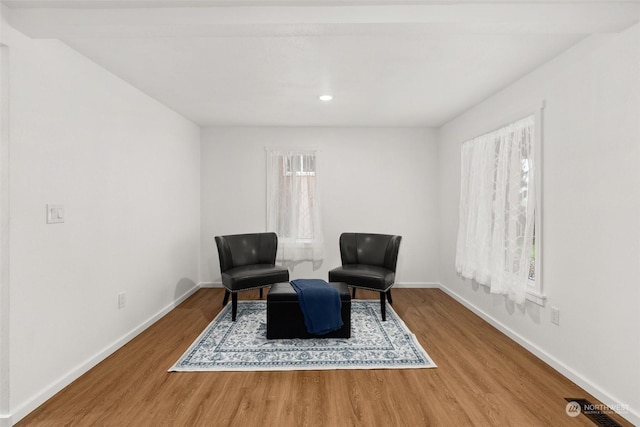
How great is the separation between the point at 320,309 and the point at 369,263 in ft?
5.18

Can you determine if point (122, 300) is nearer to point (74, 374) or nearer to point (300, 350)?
point (74, 374)

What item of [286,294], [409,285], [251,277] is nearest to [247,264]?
[251,277]

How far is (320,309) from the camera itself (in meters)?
3.12

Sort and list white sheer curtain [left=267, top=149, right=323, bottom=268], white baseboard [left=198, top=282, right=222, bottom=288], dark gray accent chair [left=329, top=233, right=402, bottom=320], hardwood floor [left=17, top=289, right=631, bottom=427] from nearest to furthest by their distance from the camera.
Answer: hardwood floor [left=17, top=289, right=631, bottom=427]
dark gray accent chair [left=329, top=233, right=402, bottom=320]
white sheer curtain [left=267, top=149, right=323, bottom=268]
white baseboard [left=198, top=282, right=222, bottom=288]

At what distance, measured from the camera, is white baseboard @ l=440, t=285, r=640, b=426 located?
2070mm

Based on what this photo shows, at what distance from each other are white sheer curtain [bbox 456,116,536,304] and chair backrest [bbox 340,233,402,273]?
97cm

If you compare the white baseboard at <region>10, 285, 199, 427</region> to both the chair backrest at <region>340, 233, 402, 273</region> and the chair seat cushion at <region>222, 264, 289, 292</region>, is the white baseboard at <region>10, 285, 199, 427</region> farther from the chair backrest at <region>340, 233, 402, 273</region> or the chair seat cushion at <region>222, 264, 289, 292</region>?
the chair backrest at <region>340, 233, 402, 273</region>

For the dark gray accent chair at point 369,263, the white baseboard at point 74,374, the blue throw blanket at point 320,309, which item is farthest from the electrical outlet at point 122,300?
the dark gray accent chair at point 369,263

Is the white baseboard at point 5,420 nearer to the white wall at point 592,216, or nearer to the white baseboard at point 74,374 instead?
the white baseboard at point 74,374

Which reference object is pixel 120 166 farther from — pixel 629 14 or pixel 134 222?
pixel 629 14

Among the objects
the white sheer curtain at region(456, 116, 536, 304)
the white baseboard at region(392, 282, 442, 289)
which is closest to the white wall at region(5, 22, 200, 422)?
the white baseboard at region(392, 282, 442, 289)

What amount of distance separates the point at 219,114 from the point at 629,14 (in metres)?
3.99

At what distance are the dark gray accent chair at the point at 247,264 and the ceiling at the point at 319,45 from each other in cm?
167

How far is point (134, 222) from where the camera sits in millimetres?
3387
